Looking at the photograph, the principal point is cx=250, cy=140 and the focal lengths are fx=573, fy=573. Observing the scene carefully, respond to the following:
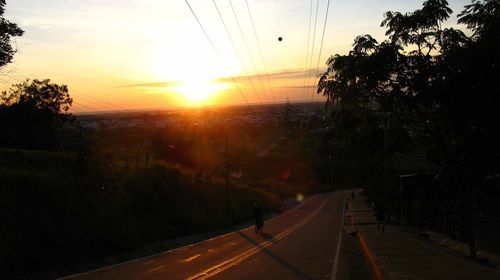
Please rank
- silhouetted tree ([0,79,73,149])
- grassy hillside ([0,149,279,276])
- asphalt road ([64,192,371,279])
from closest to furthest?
asphalt road ([64,192,371,279]) → grassy hillside ([0,149,279,276]) → silhouetted tree ([0,79,73,149])

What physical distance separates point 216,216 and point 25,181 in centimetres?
2536

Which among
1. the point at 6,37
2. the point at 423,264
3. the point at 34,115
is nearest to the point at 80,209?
the point at 6,37

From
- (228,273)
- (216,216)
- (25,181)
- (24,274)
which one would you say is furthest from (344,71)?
(216,216)

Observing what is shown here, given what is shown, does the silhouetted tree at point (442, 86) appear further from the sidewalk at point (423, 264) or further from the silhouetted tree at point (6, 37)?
the silhouetted tree at point (6, 37)

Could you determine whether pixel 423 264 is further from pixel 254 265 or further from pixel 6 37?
pixel 6 37

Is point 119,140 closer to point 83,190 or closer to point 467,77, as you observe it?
point 83,190

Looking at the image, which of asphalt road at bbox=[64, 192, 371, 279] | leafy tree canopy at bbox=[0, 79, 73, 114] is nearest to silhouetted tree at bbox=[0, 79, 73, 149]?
leafy tree canopy at bbox=[0, 79, 73, 114]

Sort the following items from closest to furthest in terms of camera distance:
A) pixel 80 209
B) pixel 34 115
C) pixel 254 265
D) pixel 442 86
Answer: pixel 442 86, pixel 254 265, pixel 80 209, pixel 34 115

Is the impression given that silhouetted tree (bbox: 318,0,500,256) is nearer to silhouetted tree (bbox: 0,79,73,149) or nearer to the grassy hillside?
the grassy hillside

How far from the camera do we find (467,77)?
12.9 m

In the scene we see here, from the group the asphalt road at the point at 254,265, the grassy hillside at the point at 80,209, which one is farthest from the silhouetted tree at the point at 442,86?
the grassy hillside at the point at 80,209

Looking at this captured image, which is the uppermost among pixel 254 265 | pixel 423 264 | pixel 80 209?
pixel 80 209

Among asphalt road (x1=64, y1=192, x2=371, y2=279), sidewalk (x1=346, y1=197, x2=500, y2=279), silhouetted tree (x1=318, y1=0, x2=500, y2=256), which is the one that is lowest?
asphalt road (x1=64, y1=192, x2=371, y2=279)

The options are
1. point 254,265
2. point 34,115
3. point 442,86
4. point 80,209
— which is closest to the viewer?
point 442,86
